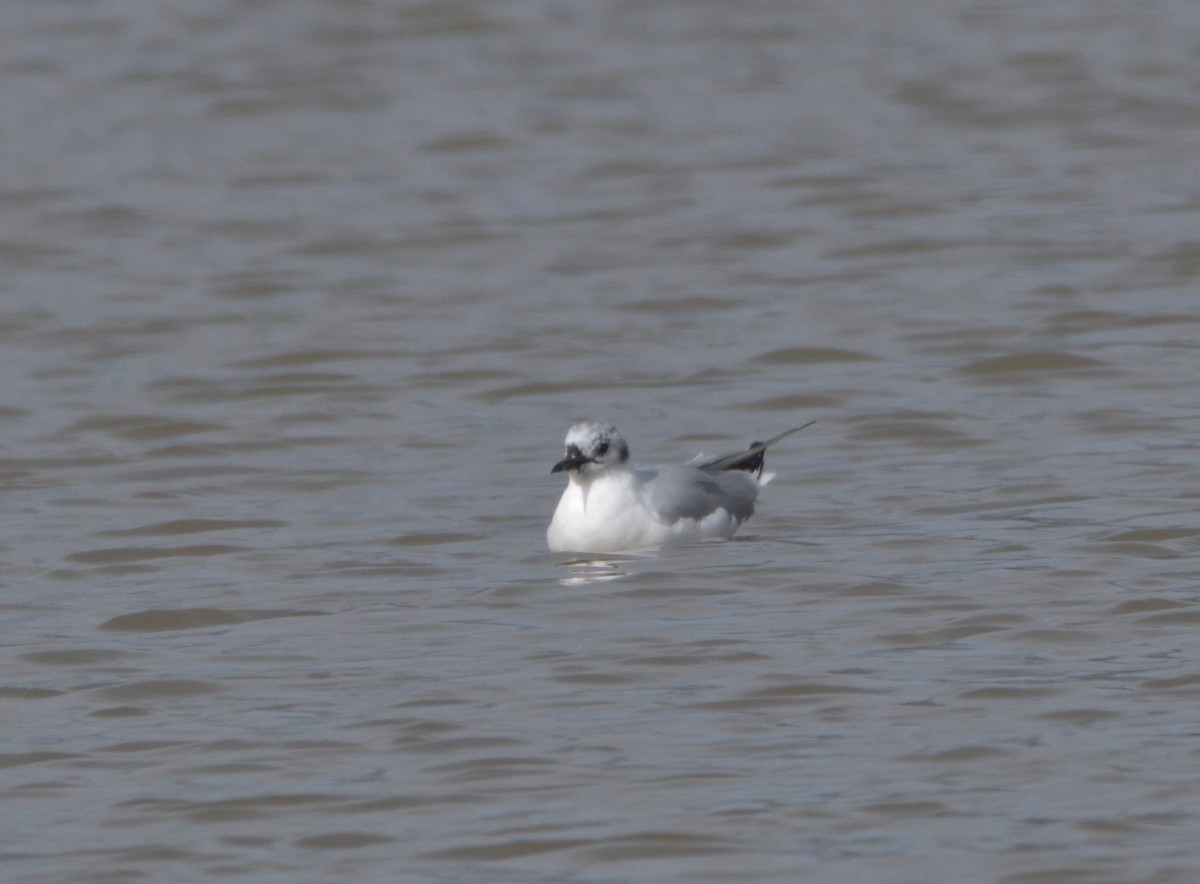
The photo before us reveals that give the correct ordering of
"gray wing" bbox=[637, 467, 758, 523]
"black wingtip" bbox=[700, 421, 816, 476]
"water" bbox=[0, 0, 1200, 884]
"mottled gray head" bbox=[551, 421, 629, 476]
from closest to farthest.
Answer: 1. "water" bbox=[0, 0, 1200, 884]
2. "mottled gray head" bbox=[551, 421, 629, 476]
3. "gray wing" bbox=[637, 467, 758, 523]
4. "black wingtip" bbox=[700, 421, 816, 476]

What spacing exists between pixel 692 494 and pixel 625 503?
1.15 feet

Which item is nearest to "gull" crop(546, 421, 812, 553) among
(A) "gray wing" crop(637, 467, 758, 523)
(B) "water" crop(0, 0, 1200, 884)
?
(A) "gray wing" crop(637, 467, 758, 523)

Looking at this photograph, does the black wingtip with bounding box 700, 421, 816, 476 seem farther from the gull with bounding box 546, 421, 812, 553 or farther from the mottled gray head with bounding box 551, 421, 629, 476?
the mottled gray head with bounding box 551, 421, 629, 476

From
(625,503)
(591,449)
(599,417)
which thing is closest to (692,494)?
(625,503)

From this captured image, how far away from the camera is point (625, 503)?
1097 cm

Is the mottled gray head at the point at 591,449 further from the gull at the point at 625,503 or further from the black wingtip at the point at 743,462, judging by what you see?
the black wingtip at the point at 743,462

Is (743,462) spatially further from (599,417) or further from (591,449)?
(599,417)

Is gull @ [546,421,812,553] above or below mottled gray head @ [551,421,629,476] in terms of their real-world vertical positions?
below

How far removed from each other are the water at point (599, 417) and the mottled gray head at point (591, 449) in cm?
44

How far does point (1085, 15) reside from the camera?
25.3m

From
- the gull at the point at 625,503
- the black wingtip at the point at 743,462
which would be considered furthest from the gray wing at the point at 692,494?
the black wingtip at the point at 743,462

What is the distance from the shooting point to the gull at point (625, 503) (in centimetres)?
1084

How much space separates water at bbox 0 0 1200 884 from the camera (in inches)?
292

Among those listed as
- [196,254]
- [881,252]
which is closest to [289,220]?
[196,254]
